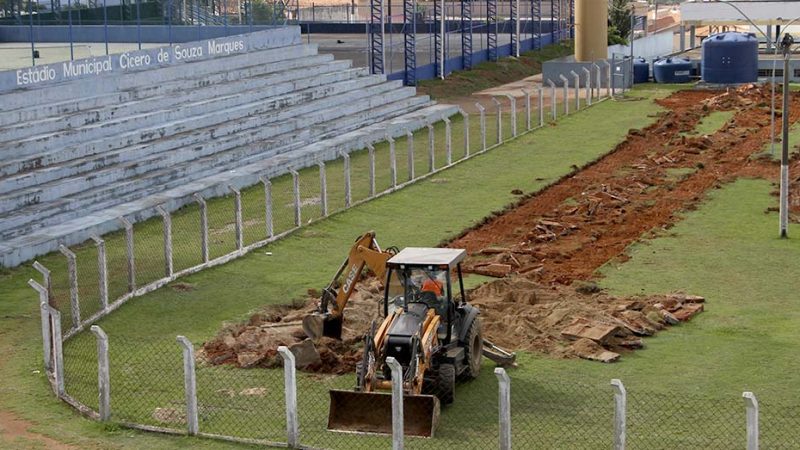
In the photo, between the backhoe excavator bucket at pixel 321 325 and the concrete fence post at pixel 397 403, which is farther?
the backhoe excavator bucket at pixel 321 325

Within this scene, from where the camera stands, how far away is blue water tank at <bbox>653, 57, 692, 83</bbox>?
207 feet

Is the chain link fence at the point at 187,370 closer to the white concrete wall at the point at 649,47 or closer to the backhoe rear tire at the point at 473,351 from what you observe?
the backhoe rear tire at the point at 473,351

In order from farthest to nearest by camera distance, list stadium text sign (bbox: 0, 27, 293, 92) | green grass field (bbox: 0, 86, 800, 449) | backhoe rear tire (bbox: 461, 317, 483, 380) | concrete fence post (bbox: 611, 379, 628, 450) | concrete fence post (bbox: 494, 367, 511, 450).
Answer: stadium text sign (bbox: 0, 27, 293, 92) → backhoe rear tire (bbox: 461, 317, 483, 380) → green grass field (bbox: 0, 86, 800, 449) → concrete fence post (bbox: 494, 367, 511, 450) → concrete fence post (bbox: 611, 379, 628, 450)

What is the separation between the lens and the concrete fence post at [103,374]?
746 inches

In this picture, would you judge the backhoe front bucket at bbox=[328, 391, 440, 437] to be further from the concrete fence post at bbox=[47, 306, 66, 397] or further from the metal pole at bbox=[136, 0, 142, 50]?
the metal pole at bbox=[136, 0, 142, 50]

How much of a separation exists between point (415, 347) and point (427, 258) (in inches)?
82.3

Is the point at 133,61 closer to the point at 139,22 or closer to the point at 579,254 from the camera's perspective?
the point at 139,22

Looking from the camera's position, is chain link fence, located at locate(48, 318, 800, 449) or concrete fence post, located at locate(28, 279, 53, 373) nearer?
chain link fence, located at locate(48, 318, 800, 449)

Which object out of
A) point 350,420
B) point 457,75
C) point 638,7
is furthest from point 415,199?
point 638,7

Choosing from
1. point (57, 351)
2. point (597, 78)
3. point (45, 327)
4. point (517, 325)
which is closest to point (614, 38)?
point (597, 78)

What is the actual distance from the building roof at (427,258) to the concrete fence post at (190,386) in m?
3.45

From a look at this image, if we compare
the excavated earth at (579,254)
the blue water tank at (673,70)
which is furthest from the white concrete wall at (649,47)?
the excavated earth at (579,254)

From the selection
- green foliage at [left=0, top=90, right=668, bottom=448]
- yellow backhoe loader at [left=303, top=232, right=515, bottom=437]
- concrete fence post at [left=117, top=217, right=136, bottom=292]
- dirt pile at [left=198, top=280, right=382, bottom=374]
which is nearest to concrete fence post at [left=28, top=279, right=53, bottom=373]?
green foliage at [left=0, top=90, right=668, bottom=448]

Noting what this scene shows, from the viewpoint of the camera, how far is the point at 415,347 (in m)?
19.2
